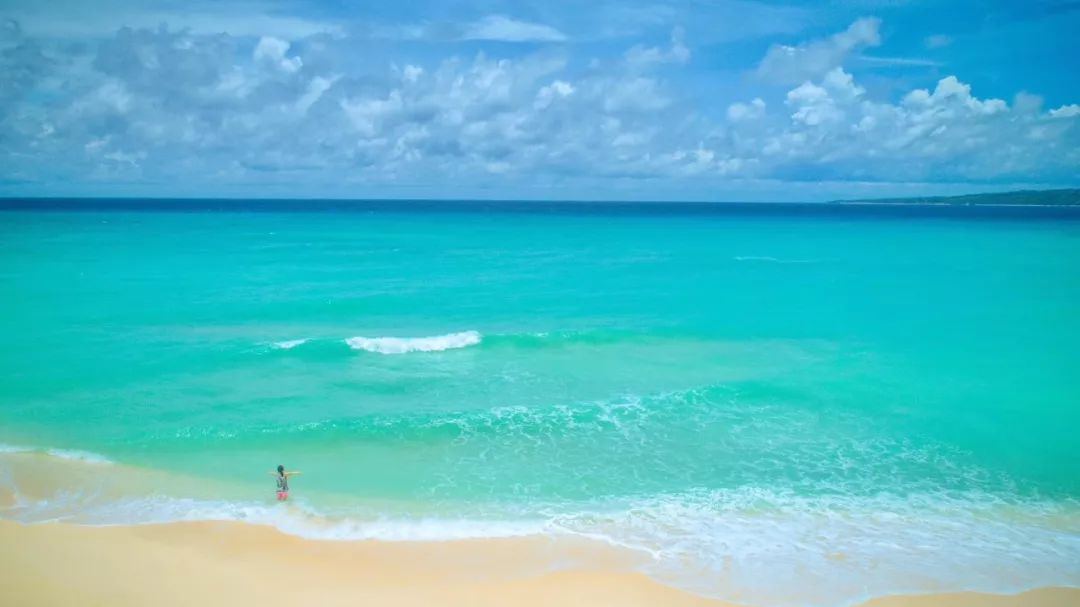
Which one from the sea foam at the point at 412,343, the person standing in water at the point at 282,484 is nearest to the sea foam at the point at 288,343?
the sea foam at the point at 412,343

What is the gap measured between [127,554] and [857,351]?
22.8 meters

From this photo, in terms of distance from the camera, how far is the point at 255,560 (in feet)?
35.4

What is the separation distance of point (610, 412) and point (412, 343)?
9.48 metres

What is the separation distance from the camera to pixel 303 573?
10445mm

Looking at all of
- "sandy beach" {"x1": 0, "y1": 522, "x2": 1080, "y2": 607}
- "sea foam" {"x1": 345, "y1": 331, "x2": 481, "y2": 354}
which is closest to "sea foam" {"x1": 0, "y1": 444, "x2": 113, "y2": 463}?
"sandy beach" {"x1": 0, "y1": 522, "x2": 1080, "y2": 607}

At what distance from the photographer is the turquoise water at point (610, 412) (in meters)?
11.9

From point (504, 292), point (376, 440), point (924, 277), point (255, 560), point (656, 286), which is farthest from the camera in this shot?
point (924, 277)

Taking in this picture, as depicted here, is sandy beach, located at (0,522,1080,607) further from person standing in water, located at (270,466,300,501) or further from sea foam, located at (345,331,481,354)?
sea foam, located at (345,331,481,354)

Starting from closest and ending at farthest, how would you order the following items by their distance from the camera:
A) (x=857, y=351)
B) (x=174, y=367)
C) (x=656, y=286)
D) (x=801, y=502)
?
(x=801, y=502), (x=174, y=367), (x=857, y=351), (x=656, y=286)

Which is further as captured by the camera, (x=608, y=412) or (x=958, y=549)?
(x=608, y=412)

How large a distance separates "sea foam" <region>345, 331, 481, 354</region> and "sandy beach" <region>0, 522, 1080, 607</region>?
1258 centimetres

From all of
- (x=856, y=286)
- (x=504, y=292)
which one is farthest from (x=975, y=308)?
(x=504, y=292)

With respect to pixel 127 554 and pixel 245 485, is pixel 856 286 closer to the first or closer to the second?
pixel 245 485

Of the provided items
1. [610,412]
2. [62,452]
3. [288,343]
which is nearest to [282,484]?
[62,452]
